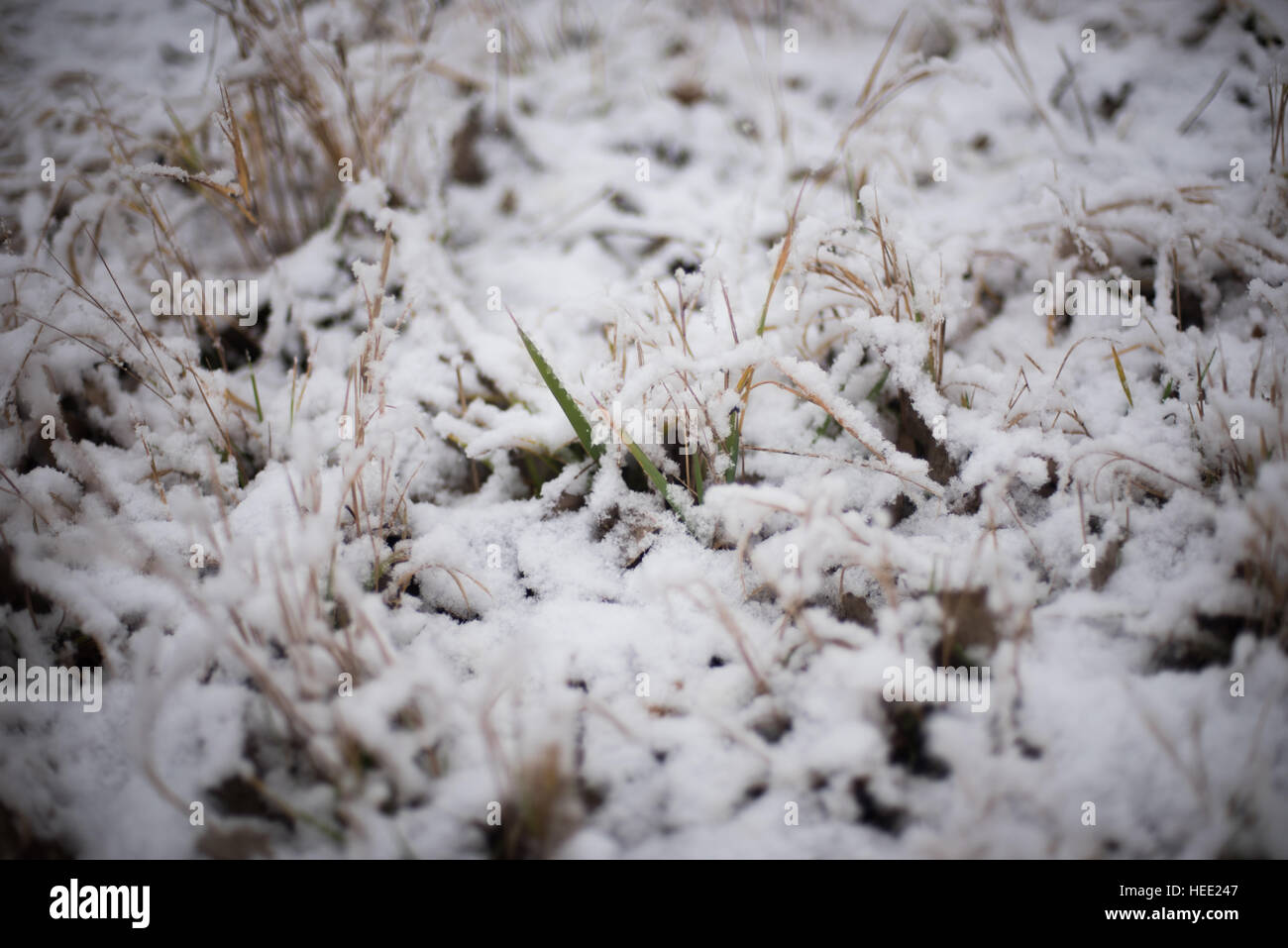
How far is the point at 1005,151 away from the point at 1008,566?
54.4 inches

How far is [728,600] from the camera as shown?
88 cm

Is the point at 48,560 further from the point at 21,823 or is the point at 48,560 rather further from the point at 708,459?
the point at 708,459

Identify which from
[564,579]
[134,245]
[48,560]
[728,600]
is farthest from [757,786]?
[134,245]
